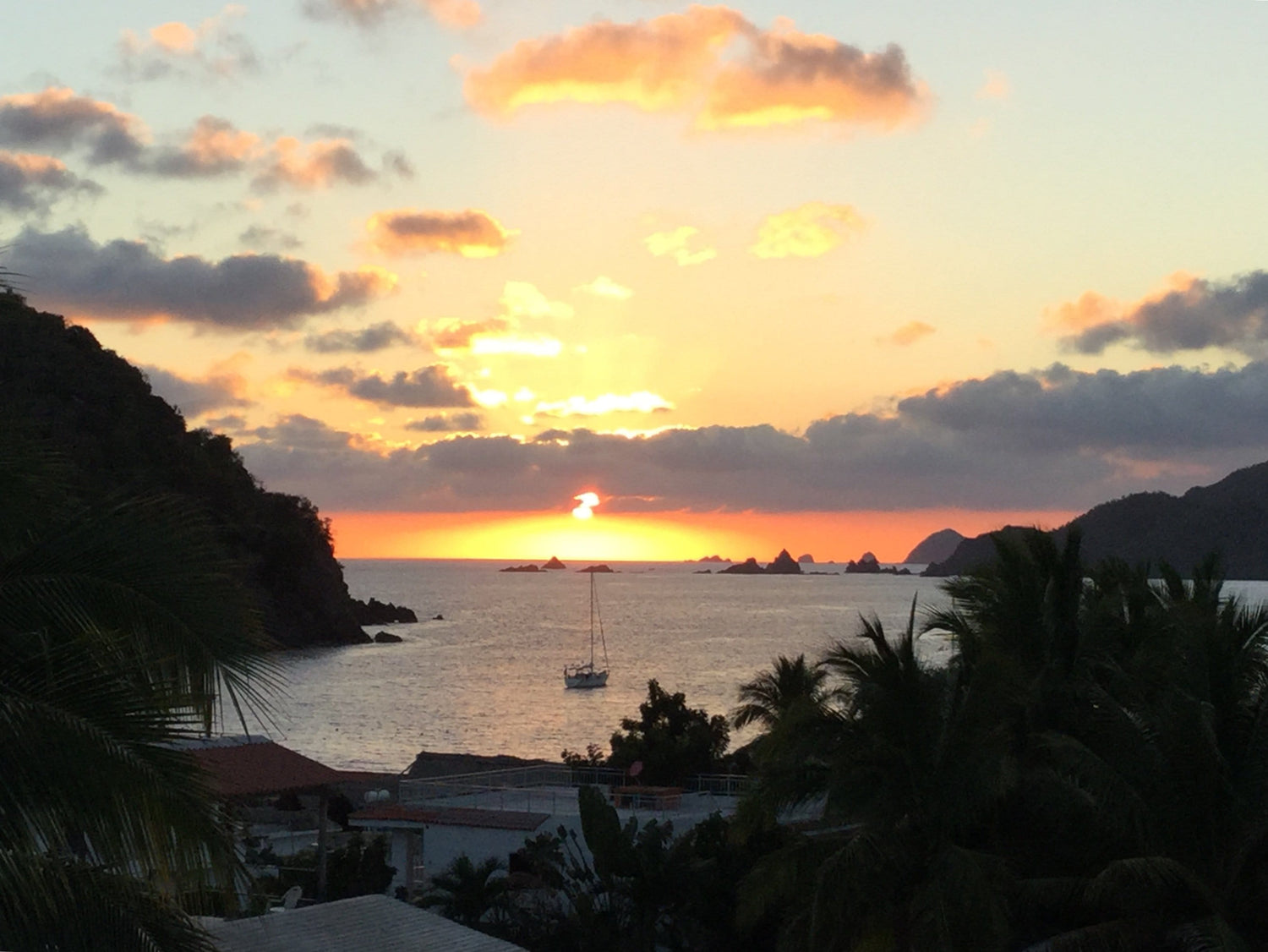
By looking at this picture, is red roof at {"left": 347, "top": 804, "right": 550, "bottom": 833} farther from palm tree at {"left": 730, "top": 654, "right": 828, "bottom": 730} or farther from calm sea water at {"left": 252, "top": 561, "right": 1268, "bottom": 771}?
calm sea water at {"left": 252, "top": 561, "right": 1268, "bottom": 771}

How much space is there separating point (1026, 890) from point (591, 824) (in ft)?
31.0

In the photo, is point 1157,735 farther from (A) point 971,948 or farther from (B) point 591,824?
(B) point 591,824

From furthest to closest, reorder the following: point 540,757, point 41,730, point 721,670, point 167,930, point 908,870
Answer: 1. point 721,670
2. point 540,757
3. point 908,870
4. point 167,930
5. point 41,730

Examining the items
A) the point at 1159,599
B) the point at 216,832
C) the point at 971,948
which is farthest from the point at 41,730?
the point at 1159,599

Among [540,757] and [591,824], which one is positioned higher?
[591,824]

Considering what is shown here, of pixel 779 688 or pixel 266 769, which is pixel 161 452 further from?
pixel 779 688

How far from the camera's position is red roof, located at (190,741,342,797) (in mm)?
24250

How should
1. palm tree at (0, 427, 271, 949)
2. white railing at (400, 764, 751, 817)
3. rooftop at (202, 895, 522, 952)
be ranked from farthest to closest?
white railing at (400, 764, 751, 817), rooftop at (202, 895, 522, 952), palm tree at (0, 427, 271, 949)

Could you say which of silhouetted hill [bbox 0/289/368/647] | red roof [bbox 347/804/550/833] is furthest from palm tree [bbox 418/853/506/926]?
silhouetted hill [bbox 0/289/368/647]

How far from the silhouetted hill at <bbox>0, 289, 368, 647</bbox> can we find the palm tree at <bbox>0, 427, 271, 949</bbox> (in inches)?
2853

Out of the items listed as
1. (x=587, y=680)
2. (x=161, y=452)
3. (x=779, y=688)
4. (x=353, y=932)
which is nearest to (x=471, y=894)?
(x=779, y=688)

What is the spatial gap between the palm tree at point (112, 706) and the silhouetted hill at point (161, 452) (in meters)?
72.5

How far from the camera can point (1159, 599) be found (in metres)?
22.5

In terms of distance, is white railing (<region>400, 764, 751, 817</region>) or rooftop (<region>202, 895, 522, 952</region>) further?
white railing (<region>400, 764, 751, 817</region>)
